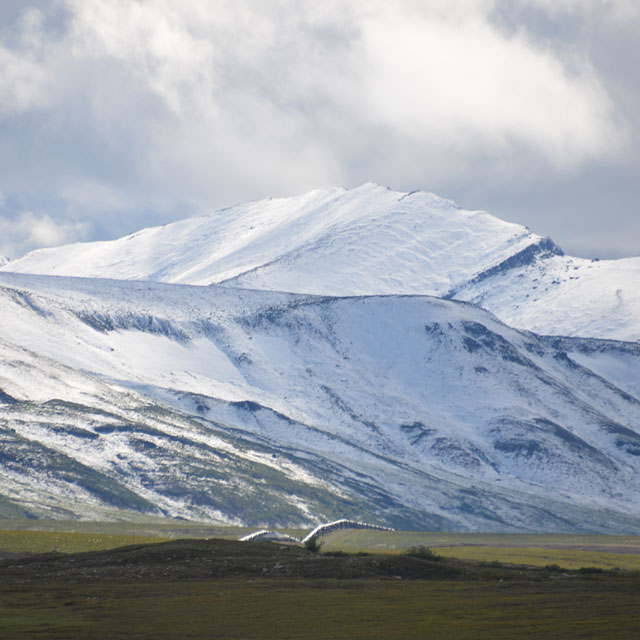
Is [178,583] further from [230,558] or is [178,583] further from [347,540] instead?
[347,540]

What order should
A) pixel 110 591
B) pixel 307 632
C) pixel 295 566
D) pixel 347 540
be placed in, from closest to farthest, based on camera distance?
pixel 307 632 → pixel 110 591 → pixel 295 566 → pixel 347 540

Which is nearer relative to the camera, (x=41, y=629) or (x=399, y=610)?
(x=41, y=629)

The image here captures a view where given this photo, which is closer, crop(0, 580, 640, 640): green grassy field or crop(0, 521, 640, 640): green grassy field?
crop(0, 580, 640, 640): green grassy field

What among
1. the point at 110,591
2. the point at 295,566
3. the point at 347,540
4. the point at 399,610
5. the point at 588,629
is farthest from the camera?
the point at 347,540

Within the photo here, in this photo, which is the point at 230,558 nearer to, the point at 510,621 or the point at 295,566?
the point at 295,566

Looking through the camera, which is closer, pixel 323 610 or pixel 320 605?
pixel 323 610

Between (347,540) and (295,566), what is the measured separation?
273 ft

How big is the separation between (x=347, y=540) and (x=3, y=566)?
8225 centimetres

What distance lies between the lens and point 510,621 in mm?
49906

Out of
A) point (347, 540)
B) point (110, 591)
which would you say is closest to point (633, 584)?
point (110, 591)

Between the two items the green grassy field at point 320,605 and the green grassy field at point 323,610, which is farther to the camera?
the green grassy field at point 320,605

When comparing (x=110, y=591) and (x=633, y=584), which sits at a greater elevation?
(x=633, y=584)

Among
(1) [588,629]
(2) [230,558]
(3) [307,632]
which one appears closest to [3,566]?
(2) [230,558]

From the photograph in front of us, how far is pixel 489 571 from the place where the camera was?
80.8 metres
